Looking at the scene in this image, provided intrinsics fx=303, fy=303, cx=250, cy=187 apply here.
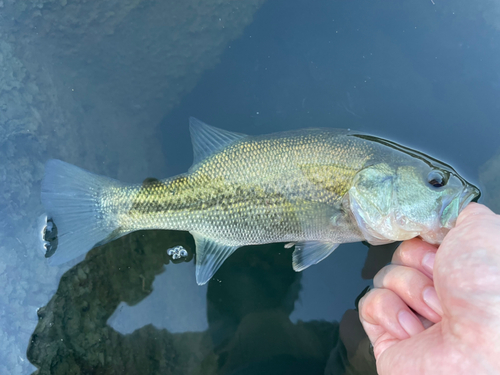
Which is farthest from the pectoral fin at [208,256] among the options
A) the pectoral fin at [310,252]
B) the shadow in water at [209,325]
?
the pectoral fin at [310,252]

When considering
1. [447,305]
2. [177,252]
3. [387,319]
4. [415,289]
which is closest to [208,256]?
[177,252]

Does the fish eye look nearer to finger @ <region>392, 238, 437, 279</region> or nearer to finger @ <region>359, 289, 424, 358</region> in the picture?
finger @ <region>392, 238, 437, 279</region>

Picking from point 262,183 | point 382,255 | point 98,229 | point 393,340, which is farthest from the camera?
point 382,255

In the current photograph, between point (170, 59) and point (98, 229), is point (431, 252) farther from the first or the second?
point (170, 59)

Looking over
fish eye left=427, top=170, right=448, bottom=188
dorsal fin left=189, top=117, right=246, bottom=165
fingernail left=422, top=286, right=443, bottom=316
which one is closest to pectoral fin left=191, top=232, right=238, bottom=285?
dorsal fin left=189, top=117, right=246, bottom=165

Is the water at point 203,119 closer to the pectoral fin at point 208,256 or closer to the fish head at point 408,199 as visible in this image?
the pectoral fin at point 208,256

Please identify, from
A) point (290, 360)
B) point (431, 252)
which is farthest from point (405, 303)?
point (290, 360)
